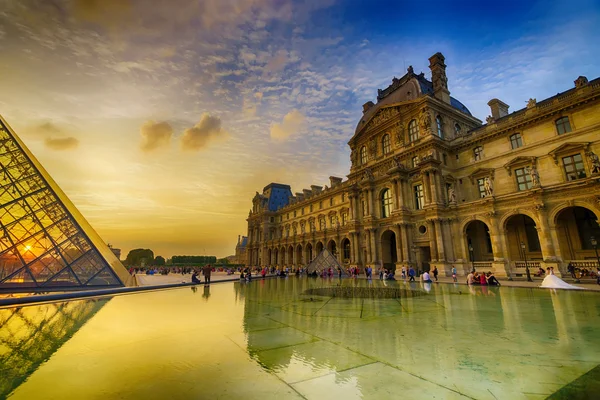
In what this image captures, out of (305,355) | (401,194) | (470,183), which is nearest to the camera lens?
(305,355)

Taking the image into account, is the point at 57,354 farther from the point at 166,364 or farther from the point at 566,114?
the point at 566,114

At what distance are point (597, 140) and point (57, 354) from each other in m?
30.8

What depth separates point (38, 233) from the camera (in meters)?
16.0

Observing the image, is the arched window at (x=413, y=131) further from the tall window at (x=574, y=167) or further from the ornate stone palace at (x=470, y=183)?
the tall window at (x=574, y=167)

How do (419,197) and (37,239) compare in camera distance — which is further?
(419,197)

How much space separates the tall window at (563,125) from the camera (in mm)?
21891

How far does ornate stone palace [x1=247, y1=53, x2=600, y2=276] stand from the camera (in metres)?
20.7

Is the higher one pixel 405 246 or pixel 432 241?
pixel 432 241

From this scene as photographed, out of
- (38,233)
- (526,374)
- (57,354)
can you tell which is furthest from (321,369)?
(38,233)

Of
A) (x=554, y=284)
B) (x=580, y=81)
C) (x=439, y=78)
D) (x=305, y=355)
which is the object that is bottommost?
(x=305, y=355)

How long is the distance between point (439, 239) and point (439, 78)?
20.5m

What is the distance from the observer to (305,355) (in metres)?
4.57

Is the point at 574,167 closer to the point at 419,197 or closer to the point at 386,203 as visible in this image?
the point at 419,197

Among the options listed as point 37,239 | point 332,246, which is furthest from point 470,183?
point 37,239
